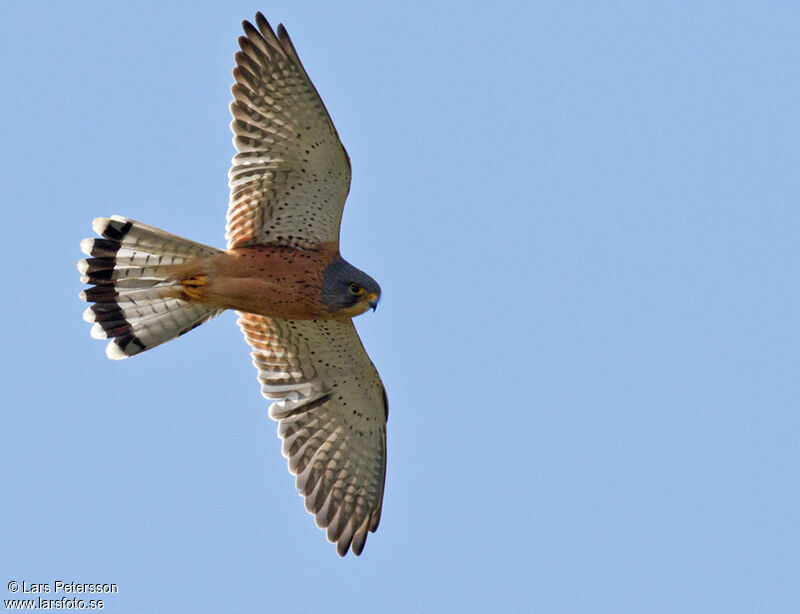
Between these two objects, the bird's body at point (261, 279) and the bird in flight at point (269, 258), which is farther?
the bird's body at point (261, 279)

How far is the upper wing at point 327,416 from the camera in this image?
1195 cm

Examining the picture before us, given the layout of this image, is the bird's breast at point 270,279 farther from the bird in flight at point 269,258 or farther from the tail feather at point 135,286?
the tail feather at point 135,286

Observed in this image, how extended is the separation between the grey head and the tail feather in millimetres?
1010

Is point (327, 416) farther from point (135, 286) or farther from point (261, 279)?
point (135, 286)

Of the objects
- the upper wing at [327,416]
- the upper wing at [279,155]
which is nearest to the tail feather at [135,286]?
the upper wing at [279,155]

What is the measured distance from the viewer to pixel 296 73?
35.3ft

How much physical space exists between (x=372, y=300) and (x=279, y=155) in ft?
4.88

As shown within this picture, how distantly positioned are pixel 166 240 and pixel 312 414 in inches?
91.7

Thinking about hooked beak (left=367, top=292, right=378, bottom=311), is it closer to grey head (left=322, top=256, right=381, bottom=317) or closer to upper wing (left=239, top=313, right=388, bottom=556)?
grey head (left=322, top=256, right=381, bottom=317)

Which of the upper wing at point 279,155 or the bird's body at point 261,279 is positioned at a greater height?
the upper wing at point 279,155

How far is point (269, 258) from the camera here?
36.8 ft

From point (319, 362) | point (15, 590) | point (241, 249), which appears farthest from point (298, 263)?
point (15, 590)

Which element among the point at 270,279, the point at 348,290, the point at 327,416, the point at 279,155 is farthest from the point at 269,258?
the point at 327,416

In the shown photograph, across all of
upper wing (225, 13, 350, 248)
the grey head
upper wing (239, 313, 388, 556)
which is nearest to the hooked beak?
the grey head
